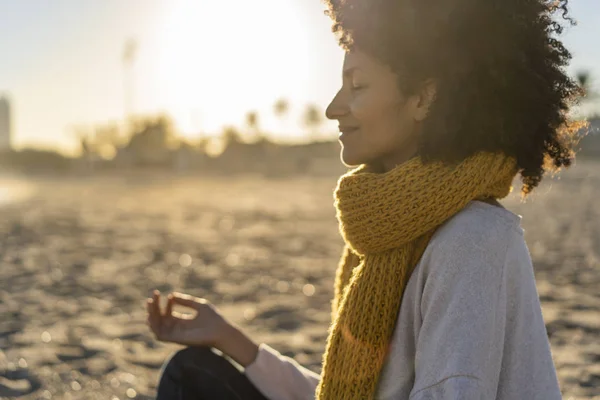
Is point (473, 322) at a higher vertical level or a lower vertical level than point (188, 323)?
higher

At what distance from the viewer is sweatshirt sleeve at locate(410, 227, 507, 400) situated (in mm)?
1431

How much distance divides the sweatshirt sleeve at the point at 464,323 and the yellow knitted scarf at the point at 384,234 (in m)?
0.11

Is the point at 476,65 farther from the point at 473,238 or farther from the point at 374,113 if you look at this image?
the point at 473,238

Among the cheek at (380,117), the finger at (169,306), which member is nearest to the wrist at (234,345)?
the finger at (169,306)

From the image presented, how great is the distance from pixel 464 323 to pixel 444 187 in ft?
0.93

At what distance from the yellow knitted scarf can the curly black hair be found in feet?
0.17

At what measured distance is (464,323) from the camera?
56.7 inches

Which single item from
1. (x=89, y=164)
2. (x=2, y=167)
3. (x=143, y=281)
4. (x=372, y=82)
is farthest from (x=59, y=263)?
(x=2, y=167)

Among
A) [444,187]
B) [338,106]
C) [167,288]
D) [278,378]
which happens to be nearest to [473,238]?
[444,187]

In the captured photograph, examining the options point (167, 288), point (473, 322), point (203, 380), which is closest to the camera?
point (473, 322)

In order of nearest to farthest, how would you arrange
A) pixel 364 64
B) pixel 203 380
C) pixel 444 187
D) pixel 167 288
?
pixel 444 187 < pixel 364 64 < pixel 203 380 < pixel 167 288

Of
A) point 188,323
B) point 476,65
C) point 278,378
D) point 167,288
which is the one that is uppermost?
point 476,65

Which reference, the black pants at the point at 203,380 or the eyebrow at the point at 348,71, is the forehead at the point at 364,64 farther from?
the black pants at the point at 203,380

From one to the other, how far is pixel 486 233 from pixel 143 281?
18.6 feet
